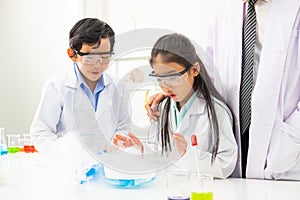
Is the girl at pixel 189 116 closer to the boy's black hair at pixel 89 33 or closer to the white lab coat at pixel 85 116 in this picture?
the white lab coat at pixel 85 116

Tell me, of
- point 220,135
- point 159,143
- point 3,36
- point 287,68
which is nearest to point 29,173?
point 159,143

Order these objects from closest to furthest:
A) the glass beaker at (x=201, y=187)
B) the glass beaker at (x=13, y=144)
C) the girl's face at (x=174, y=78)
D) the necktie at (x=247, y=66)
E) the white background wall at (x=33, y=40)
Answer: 1. the glass beaker at (x=201, y=187)
2. the girl's face at (x=174, y=78)
3. the necktie at (x=247, y=66)
4. the glass beaker at (x=13, y=144)
5. the white background wall at (x=33, y=40)

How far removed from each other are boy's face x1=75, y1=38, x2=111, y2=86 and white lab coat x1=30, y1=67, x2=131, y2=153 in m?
0.04

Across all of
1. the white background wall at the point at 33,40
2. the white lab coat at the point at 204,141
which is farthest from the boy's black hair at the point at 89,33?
the white background wall at the point at 33,40

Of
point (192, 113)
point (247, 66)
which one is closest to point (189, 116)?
point (192, 113)

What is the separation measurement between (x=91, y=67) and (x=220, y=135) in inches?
17.9

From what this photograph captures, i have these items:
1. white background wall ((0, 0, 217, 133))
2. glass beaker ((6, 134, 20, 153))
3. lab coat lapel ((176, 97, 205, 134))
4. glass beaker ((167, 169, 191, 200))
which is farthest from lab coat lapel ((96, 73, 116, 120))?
white background wall ((0, 0, 217, 133))

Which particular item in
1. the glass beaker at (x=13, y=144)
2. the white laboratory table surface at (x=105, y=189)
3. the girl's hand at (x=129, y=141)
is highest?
the girl's hand at (x=129, y=141)

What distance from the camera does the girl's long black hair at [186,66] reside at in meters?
1.05

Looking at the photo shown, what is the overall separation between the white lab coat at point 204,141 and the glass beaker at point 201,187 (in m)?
0.16

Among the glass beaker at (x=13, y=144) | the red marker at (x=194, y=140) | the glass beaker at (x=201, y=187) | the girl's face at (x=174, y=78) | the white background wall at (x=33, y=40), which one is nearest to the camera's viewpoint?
the glass beaker at (x=201, y=187)

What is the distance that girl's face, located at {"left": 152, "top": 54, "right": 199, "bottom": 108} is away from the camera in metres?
1.03

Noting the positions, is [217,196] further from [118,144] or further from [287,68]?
[287,68]

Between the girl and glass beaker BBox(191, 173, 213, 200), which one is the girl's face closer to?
the girl
